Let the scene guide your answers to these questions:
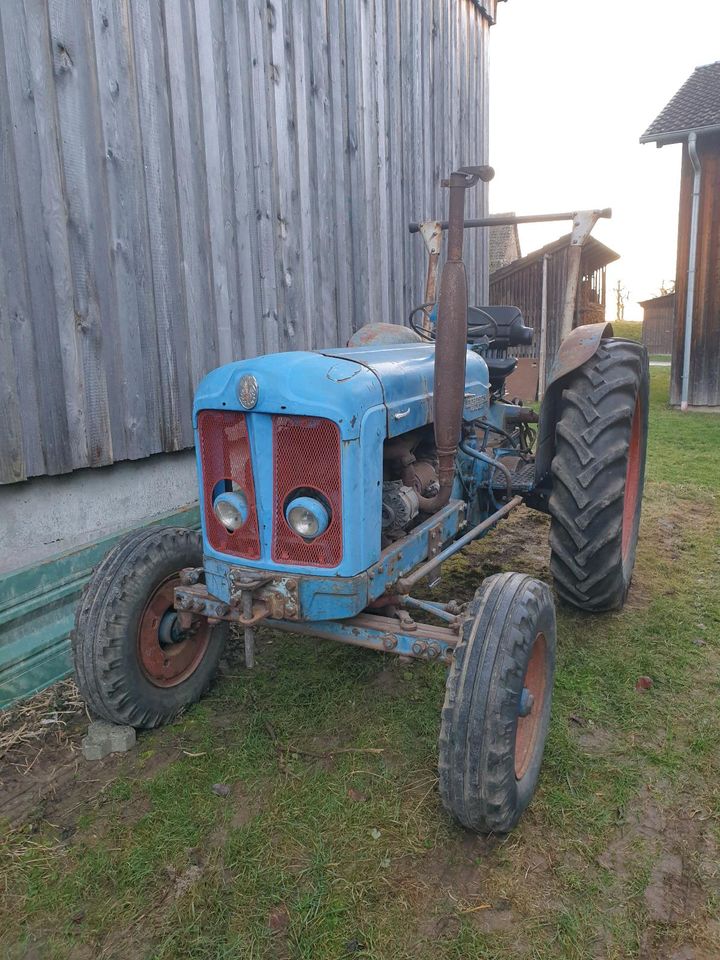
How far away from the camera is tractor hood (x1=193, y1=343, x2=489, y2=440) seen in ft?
6.97

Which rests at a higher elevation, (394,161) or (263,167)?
(394,161)

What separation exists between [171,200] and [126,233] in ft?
1.23

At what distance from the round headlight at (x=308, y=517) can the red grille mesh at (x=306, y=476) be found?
26mm

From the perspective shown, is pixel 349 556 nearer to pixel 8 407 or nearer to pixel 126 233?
pixel 8 407

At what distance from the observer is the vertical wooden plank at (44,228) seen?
2684 mm

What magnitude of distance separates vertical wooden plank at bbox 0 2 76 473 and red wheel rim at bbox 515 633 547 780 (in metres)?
2.03

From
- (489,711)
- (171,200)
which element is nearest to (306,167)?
(171,200)

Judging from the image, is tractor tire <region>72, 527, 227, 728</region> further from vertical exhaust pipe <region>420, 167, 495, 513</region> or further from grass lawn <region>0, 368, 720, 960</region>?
vertical exhaust pipe <region>420, 167, 495, 513</region>

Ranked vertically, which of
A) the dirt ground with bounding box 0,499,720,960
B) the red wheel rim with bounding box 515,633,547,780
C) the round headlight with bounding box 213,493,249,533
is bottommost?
the dirt ground with bounding box 0,499,720,960

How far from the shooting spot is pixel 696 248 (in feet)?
34.3

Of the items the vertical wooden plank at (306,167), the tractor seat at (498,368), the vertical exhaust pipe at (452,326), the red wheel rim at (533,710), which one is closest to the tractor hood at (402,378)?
the vertical exhaust pipe at (452,326)

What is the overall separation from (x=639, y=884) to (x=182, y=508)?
104 inches

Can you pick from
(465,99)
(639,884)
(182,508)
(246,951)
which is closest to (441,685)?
(639,884)

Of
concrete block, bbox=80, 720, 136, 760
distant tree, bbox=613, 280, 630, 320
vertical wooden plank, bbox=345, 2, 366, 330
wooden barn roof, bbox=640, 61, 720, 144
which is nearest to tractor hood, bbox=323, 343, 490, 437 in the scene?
concrete block, bbox=80, 720, 136, 760
